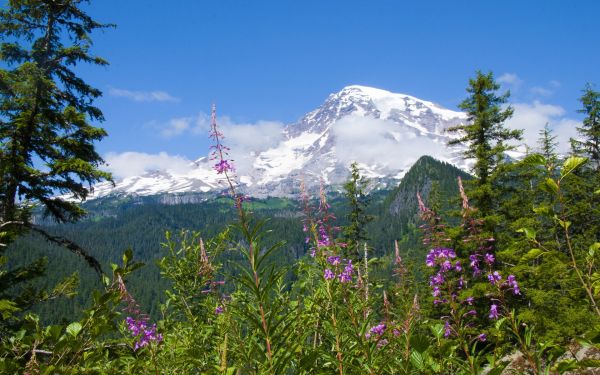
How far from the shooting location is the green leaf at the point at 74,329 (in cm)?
159

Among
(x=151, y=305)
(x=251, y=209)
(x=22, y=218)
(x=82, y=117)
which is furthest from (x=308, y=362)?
(x=151, y=305)

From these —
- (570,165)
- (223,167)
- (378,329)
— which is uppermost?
(223,167)

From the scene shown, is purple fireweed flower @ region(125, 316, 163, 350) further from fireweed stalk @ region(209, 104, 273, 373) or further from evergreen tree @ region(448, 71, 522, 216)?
evergreen tree @ region(448, 71, 522, 216)

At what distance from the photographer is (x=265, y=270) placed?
2.07m

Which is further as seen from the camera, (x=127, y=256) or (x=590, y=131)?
(x=590, y=131)

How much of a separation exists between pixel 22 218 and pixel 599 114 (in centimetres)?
3653

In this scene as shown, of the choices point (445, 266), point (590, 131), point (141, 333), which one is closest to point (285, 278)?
point (141, 333)

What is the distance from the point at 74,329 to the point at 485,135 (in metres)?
21.8

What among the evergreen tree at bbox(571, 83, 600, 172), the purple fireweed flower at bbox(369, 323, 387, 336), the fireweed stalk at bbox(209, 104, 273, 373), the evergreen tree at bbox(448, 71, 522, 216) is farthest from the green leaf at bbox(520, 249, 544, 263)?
the evergreen tree at bbox(571, 83, 600, 172)

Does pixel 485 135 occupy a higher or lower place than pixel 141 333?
higher

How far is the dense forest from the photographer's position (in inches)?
74.7

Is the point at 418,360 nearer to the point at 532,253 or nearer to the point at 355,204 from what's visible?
the point at 532,253

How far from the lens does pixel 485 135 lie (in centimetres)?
2052

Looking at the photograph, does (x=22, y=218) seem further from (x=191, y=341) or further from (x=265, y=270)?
(x=265, y=270)
